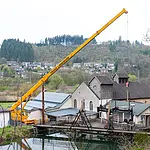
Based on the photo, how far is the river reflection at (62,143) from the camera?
65.1 ft

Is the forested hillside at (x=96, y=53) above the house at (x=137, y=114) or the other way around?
above

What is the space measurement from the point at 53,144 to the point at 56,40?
9299 centimetres

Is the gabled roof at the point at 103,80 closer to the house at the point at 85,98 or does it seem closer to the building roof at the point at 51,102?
the house at the point at 85,98

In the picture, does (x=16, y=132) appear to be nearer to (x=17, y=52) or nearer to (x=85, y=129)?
(x=85, y=129)

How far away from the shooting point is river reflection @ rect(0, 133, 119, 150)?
19828 mm

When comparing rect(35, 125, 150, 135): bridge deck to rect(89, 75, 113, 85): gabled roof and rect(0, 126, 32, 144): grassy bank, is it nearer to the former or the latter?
rect(0, 126, 32, 144): grassy bank

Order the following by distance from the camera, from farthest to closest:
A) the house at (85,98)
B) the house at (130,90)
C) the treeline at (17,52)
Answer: the treeline at (17,52)
the house at (130,90)
the house at (85,98)

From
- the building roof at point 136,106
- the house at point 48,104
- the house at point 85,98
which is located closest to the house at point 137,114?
the building roof at point 136,106

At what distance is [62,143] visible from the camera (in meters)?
20.9

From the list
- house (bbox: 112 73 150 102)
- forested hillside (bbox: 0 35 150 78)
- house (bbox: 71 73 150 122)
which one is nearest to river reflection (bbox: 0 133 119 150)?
house (bbox: 71 73 150 122)

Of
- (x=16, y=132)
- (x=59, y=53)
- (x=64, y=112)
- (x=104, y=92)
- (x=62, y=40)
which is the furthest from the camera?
(x=62, y=40)

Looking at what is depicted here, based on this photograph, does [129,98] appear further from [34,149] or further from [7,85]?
[7,85]

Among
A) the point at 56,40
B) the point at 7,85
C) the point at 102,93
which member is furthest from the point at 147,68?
the point at 56,40

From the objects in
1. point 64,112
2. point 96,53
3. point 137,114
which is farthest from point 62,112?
point 96,53
